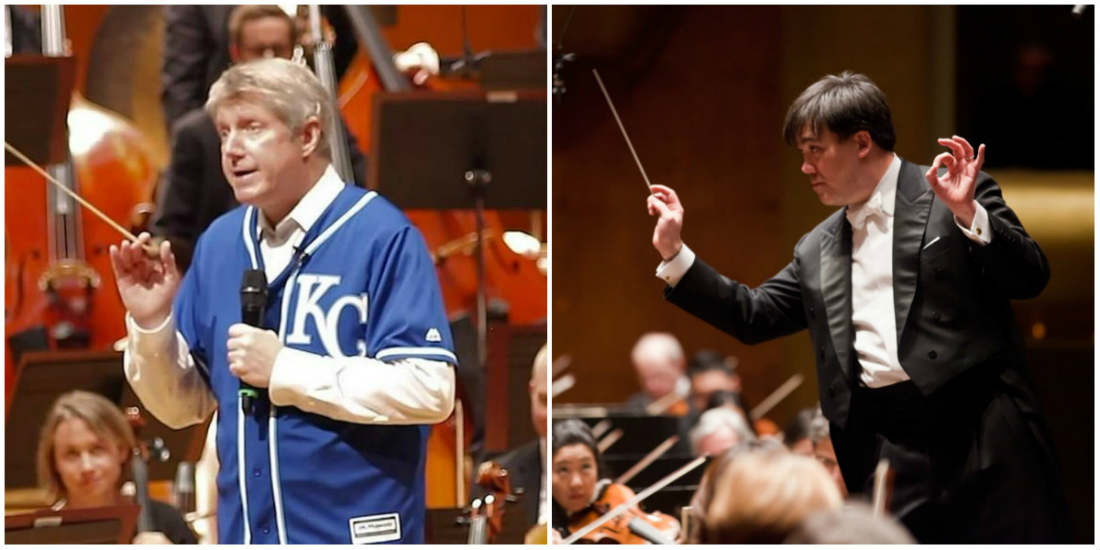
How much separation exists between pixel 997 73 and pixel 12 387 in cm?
314

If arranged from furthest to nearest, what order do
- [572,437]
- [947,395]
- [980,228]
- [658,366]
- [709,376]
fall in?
[658,366] < [709,376] < [572,437] < [947,395] < [980,228]

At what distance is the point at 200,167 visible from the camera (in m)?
4.06

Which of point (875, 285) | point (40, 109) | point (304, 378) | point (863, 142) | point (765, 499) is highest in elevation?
point (40, 109)

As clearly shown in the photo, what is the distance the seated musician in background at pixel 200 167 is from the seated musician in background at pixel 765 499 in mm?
1742

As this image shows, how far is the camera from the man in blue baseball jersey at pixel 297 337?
385cm

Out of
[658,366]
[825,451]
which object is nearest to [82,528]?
[825,451]

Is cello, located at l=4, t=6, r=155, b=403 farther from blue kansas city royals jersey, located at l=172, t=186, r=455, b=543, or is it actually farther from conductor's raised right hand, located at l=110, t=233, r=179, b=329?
blue kansas city royals jersey, located at l=172, t=186, r=455, b=543

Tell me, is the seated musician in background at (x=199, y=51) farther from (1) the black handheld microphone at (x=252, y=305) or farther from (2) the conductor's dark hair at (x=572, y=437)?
(2) the conductor's dark hair at (x=572, y=437)

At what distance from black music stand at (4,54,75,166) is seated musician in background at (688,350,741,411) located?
11.2 ft

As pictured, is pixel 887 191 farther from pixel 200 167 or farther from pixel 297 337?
pixel 200 167

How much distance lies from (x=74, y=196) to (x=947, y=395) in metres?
2.27

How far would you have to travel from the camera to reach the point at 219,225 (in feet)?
13.2

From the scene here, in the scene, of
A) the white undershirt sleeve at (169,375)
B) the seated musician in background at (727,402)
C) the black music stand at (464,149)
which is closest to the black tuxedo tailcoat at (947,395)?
the black music stand at (464,149)

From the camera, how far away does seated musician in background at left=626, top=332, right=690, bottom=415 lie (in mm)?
7828
